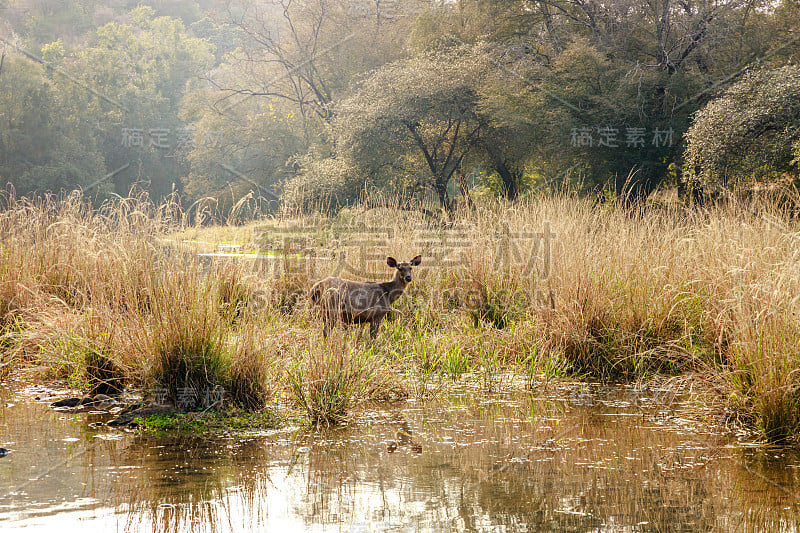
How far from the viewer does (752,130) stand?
50.0 ft

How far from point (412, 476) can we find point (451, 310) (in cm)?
460

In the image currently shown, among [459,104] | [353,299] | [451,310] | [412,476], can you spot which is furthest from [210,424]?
[459,104]

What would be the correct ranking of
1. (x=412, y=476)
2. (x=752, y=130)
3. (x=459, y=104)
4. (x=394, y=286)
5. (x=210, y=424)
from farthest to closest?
(x=459, y=104)
(x=752, y=130)
(x=394, y=286)
(x=210, y=424)
(x=412, y=476)

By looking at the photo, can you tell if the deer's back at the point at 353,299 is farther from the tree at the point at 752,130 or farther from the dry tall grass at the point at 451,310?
the tree at the point at 752,130

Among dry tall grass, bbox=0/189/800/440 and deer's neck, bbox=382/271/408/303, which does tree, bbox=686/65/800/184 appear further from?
deer's neck, bbox=382/271/408/303

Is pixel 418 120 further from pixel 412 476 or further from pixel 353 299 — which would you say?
pixel 412 476

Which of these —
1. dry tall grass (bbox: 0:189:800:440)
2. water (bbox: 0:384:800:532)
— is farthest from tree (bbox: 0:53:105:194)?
water (bbox: 0:384:800:532)

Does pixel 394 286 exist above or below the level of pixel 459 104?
below

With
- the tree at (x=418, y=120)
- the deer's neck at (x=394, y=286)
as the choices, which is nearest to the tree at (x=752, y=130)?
the tree at (x=418, y=120)

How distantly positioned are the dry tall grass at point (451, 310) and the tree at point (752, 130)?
7490mm

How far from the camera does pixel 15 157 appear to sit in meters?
36.4

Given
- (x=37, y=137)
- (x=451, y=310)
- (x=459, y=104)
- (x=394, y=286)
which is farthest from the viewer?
(x=37, y=137)

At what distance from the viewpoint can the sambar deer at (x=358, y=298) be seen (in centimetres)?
689

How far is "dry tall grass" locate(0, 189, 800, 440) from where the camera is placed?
5.29m
